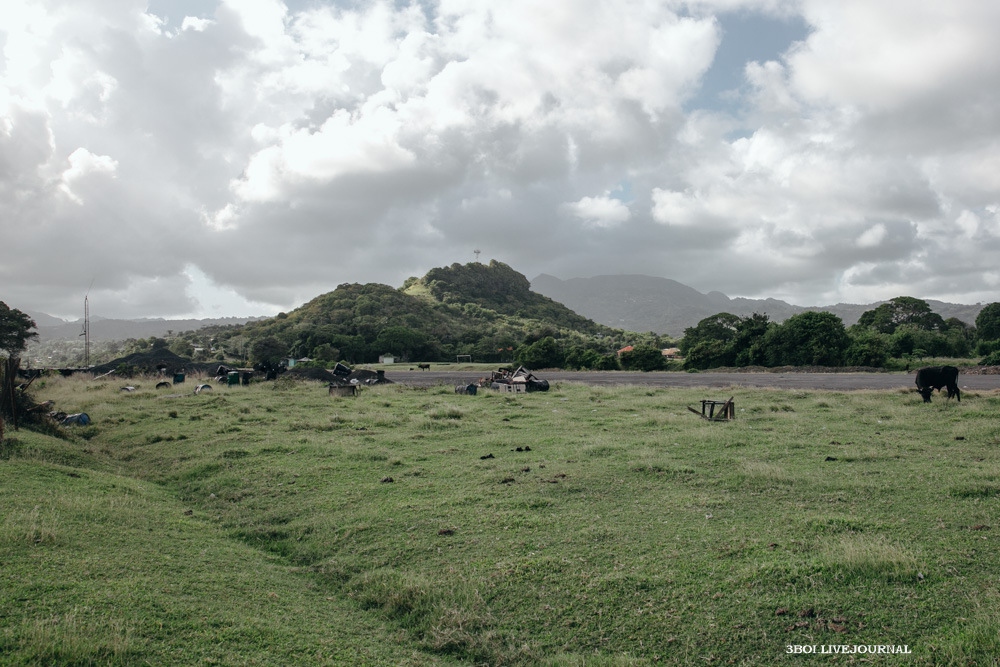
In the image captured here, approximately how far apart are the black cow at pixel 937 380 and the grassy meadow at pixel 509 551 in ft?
29.3

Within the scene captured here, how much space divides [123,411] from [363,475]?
58.5ft

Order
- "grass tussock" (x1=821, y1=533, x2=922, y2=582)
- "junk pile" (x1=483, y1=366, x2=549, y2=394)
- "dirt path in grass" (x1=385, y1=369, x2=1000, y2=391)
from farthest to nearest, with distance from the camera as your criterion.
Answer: "junk pile" (x1=483, y1=366, x2=549, y2=394), "dirt path in grass" (x1=385, y1=369, x2=1000, y2=391), "grass tussock" (x1=821, y1=533, x2=922, y2=582)

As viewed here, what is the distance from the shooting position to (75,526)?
8.00 meters

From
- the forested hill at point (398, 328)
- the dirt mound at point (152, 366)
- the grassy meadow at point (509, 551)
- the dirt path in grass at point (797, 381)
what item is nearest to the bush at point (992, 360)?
the dirt path in grass at point (797, 381)

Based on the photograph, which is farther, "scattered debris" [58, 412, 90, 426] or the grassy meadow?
"scattered debris" [58, 412, 90, 426]

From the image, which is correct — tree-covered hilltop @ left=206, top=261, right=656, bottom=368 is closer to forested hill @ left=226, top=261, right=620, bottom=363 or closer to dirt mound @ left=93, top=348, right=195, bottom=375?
forested hill @ left=226, top=261, right=620, bottom=363

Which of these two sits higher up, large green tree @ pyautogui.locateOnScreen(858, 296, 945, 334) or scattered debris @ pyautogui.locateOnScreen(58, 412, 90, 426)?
large green tree @ pyautogui.locateOnScreen(858, 296, 945, 334)

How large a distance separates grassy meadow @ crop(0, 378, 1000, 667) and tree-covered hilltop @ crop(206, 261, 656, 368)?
200ft

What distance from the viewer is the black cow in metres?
23.3

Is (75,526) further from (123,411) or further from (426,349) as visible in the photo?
(426,349)

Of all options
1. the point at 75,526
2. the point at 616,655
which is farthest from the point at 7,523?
the point at 616,655

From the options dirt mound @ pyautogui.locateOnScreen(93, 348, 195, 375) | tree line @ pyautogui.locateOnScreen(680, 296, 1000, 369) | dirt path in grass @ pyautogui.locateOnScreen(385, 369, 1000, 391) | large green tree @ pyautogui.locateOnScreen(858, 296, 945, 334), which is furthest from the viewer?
large green tree @ pyautogui.locateOnScreen(858, 296, 945, 334)

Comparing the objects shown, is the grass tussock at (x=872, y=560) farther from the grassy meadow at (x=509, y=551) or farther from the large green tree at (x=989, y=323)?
the large green tree at (x=989, y=323)

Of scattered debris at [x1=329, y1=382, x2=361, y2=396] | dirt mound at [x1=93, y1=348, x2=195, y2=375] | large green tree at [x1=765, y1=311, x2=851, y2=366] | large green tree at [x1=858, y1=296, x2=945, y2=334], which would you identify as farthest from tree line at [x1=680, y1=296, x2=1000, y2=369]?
dirt mound at [x1=93, y1=348, x2=195, y2=375]
